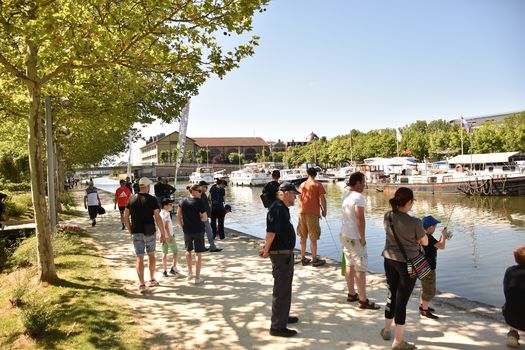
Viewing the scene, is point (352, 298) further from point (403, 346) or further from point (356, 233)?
point (403, 346)

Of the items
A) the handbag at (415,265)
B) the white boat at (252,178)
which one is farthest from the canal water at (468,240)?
the white boat at (252,178)

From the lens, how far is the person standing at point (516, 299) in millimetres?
4766

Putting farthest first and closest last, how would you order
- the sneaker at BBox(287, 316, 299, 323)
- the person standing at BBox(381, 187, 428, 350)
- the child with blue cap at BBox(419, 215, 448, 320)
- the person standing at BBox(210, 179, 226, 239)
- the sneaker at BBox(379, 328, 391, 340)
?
1. the person standing at BBox(210, 179, 226, 239)
2. the sneaker at BBox(287, 316, 299, 323)
3. the child with blue cap at BBox(419, 215, 448, 320)
4. the sneaker at BBox(379, 328, 391, 340)
5. the person standing at BBox(381, 187, 428, 350)

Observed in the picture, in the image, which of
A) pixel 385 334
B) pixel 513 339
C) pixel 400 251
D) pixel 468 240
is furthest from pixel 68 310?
pixel 468 240

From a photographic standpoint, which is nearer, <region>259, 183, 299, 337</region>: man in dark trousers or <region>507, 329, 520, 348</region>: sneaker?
<region>507, 329, 520, 348</region>: sneaker

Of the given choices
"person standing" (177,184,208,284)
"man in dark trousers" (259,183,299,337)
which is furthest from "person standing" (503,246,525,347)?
"person standing" (177,184,208,284)

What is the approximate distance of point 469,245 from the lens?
16156 millimetres

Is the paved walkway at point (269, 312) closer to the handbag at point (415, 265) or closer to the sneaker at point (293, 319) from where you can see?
the sneaker at point (293, 319)

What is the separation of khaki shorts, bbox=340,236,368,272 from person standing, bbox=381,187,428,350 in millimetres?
1180

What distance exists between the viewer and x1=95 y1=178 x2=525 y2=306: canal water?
11.0 meters

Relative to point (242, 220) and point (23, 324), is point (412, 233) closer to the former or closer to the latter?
point (23, 324)

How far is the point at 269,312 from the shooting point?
6.39 metres

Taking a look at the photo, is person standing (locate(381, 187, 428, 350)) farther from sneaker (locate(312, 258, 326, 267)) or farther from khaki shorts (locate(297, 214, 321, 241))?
sneaker (locate(312, 258, 326, 267))

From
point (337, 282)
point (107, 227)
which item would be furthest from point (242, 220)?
point (337, 282)
